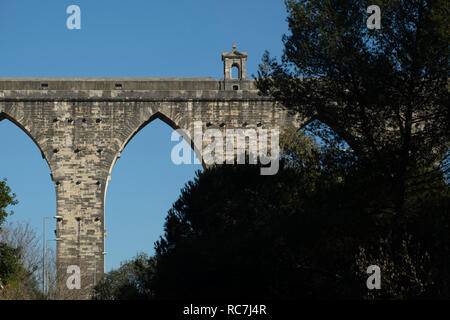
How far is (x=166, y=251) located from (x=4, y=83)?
13.6 metres

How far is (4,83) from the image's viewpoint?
99.8 feet

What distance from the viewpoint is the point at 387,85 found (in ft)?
52.2

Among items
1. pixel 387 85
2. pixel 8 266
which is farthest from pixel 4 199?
pixel 387 85

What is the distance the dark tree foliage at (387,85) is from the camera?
15.7 m

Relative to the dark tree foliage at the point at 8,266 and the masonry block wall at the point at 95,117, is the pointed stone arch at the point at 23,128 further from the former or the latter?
the dark tree foliage at the point at 8,266

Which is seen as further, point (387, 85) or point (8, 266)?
point (8, 266)

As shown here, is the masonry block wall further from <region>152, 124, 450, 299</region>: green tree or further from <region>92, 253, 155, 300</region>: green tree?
<region>152, 124, 450, 299</region>: green tree

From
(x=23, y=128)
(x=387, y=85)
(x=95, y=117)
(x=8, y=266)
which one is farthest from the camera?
(x=95, y=117)

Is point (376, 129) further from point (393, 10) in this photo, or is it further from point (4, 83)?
point (4, 83)

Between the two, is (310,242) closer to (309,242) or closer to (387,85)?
(309,242)

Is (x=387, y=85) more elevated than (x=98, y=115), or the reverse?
(x=98, y=115)

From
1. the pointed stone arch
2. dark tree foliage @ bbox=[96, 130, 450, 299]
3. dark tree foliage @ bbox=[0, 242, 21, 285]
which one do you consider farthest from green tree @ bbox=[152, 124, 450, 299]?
the pointed stone arch

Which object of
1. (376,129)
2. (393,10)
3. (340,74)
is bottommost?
(376,129)
